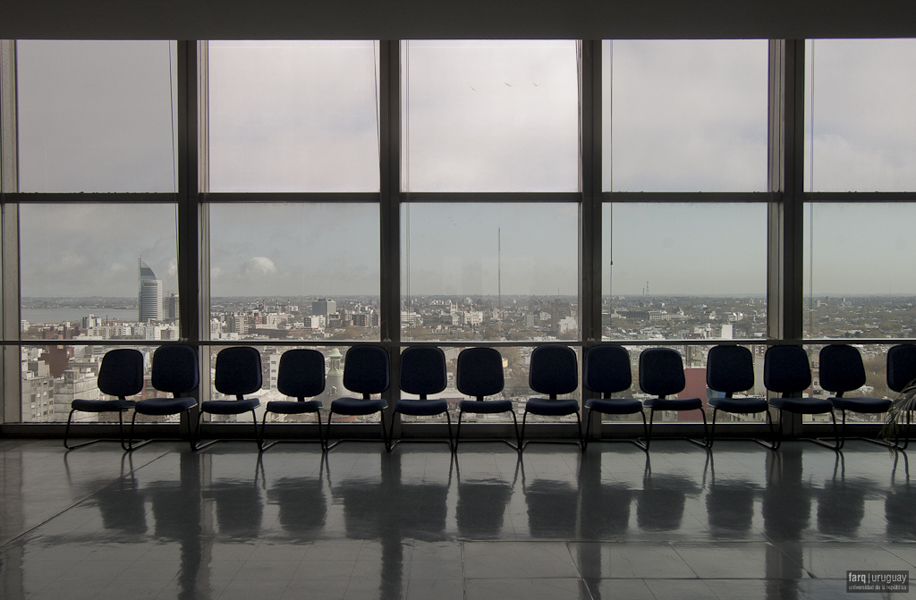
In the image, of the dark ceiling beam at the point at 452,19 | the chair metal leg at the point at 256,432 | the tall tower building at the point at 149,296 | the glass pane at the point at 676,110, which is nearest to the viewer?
the dark ceiling beam at the point at 452,19

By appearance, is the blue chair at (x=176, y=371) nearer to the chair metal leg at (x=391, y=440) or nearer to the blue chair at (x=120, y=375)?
the blue chair at (x=120, y=375)

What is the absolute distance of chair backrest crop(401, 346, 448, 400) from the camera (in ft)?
18.3

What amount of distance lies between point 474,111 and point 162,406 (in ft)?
14.1

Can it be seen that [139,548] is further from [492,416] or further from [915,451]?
[915,451]

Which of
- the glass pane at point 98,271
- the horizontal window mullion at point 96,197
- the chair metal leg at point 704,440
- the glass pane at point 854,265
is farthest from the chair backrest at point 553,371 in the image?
the horizontal window mullion at point 96,197

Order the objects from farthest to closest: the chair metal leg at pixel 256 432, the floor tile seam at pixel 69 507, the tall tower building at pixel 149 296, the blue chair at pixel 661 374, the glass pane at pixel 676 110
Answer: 1. the tall tower building at pixel 149 296
2. the glass pane at pixel 676 110
3. the blue chair at pixel 661 374
4. the chair metal leg at pixel 256 432
5. the floor tile seam at pixel 69 507

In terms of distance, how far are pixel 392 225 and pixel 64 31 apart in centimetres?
309

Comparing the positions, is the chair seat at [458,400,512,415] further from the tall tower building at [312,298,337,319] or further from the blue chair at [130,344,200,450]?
the blue chair at [130,344,200,450]

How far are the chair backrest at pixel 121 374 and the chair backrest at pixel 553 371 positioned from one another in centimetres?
402

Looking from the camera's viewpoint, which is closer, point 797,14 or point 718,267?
point 797,14

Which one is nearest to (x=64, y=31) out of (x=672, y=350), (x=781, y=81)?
(x=672, y=350)

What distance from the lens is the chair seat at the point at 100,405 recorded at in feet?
17.6

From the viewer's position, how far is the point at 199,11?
149 inches

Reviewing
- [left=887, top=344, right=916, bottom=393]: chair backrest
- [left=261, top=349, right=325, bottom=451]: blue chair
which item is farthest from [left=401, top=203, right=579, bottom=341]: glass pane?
[left=887, top=344, right=916, bottom=393]: chair backrest
